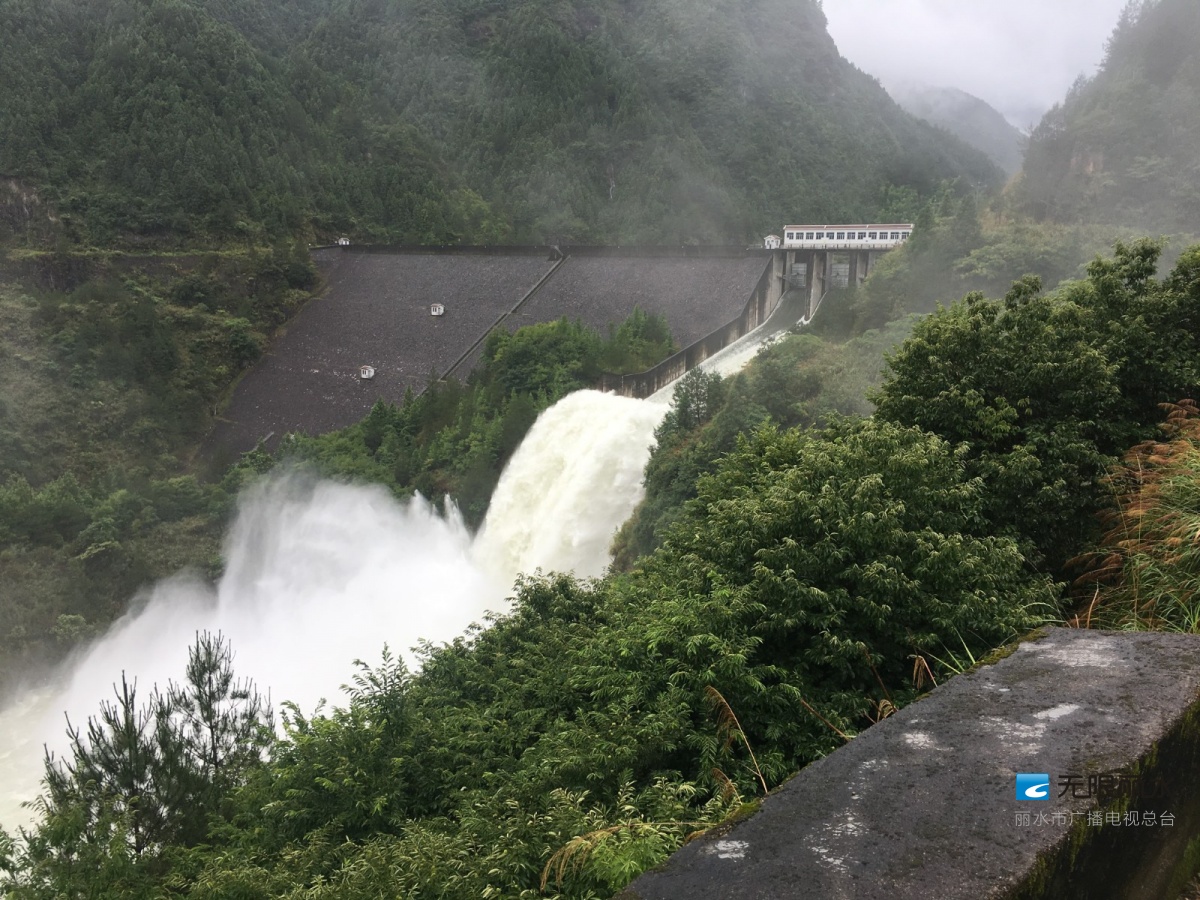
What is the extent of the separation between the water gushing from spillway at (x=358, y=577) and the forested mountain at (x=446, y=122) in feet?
77.0

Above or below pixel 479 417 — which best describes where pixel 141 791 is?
below

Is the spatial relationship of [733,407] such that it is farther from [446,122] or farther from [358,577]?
[446,122]

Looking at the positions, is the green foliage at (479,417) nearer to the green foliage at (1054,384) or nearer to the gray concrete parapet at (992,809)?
the green foliage at (1054,384)

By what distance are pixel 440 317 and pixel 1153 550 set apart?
32371 mm

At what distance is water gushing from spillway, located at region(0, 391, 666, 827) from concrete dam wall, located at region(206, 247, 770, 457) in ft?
26.1

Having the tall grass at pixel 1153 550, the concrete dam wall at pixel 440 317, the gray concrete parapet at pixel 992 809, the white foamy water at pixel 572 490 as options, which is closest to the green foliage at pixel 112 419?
the concrete dam wall at pixel 440 317

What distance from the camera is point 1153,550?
545 centimetres

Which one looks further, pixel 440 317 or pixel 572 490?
pixel 440 317

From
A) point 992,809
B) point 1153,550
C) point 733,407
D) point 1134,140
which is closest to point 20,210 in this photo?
point 733,407

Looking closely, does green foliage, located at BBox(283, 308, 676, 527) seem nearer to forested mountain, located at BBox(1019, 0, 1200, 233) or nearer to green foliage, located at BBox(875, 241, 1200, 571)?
forested mountain, located at BBox(1019, 0, 1200, 233)

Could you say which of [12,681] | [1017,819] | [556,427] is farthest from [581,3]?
[1017,819]

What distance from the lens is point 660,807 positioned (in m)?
4.32

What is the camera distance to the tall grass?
4.94m

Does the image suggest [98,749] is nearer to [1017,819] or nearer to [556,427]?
[1017,819]
